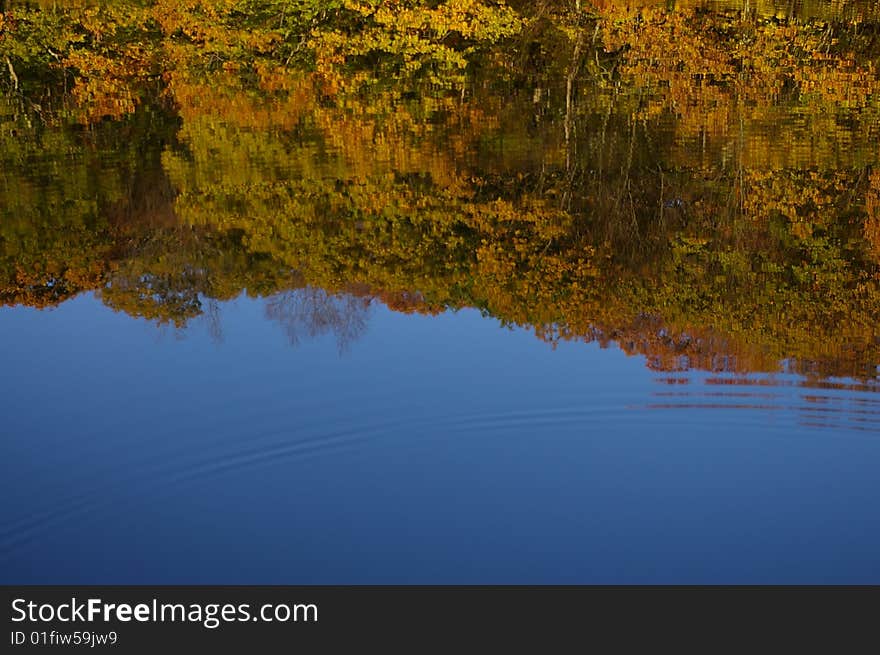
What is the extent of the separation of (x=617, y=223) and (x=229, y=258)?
4.39 m

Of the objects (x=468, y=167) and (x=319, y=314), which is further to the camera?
Result: (x=468, y=167)

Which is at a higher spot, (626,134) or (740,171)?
(626,134)

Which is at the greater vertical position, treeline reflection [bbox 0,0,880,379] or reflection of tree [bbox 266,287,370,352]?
treeline reflection [bbox 0,0,880,379]

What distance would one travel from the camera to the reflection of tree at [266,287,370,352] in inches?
404

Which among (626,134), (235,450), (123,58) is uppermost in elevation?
(123,58)

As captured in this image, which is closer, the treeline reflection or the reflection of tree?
the reflection of tree

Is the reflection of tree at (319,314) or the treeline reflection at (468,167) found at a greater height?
the treeline reflection at (468,167)

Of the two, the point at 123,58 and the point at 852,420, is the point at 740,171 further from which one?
the point at 123,58

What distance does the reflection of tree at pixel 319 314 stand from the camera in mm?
10258

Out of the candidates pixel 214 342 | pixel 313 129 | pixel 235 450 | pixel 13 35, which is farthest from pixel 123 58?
pixel 235 450

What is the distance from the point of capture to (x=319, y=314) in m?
10.6

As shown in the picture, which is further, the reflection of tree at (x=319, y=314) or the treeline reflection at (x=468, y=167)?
the treeline reflection at (x=468, y=167)

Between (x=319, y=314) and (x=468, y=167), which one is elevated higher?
(x=468, y=167)

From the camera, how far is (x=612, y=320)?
1078 cm
